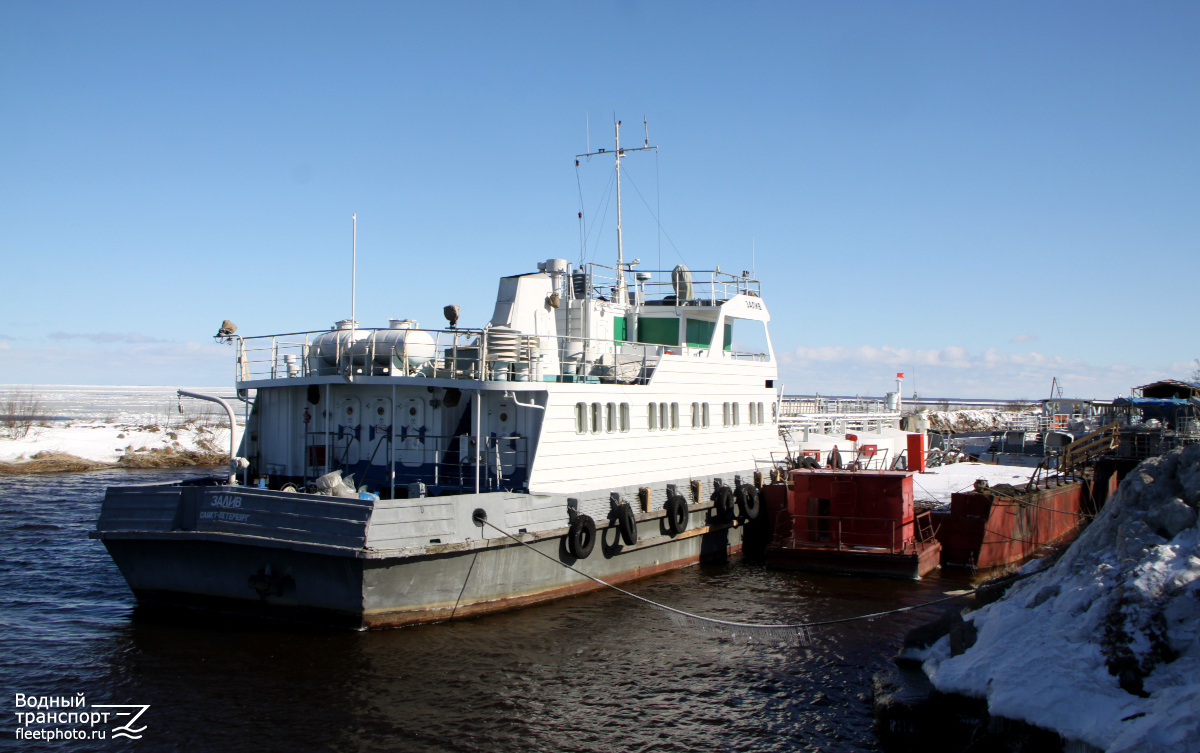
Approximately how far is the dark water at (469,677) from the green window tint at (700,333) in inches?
281

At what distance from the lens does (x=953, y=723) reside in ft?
27.1

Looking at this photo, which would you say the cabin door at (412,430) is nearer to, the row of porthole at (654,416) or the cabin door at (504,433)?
the cabin door at (504,433)

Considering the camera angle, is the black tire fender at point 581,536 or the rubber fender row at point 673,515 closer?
the black tire fender at point 581,536

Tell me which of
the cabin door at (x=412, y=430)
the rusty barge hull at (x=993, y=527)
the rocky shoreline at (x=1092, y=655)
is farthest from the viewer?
the rusty barge hull at (x=993, y=527)

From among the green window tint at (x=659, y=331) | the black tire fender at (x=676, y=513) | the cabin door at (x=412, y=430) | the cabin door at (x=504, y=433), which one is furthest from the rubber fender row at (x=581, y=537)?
the green window tint at (x=659, y=331)

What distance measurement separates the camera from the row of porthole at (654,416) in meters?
15.5

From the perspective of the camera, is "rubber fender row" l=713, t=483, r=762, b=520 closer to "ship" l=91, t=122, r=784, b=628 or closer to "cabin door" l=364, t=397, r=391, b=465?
"ship" l=91, t=122, r=784, b=628

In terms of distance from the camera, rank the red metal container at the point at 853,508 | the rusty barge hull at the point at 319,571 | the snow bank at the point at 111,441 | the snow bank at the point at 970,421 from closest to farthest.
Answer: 1. the rusty barge hull at the point at 319,571
2. the red metal container at the point at 853,508
3. the snow bank at the point at 111,441
4. the snow bank at the point at 970,421

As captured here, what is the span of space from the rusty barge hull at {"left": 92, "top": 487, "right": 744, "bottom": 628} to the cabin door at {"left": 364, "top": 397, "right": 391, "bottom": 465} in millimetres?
2908

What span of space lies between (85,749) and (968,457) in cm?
3031

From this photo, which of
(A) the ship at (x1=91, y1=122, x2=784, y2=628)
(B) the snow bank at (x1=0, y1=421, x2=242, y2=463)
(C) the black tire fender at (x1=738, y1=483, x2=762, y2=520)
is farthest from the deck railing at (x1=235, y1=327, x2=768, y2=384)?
(B) the snow bank at (x1=0, y1=421, x2=242, y2=463)

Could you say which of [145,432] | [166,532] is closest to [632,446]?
[166,532]

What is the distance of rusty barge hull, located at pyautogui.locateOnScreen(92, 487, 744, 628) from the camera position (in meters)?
11.7

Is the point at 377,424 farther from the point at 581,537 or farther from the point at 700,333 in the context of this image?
the point at 700,333
